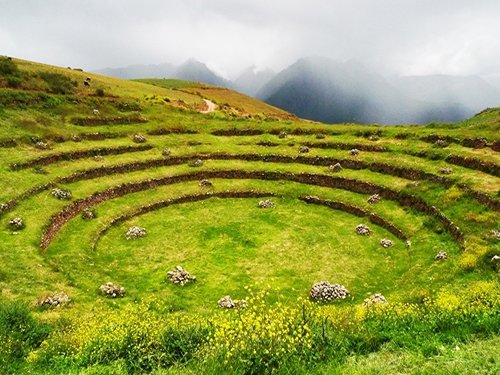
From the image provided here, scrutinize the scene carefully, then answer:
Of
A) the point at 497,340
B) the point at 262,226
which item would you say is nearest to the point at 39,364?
the point at 497,340

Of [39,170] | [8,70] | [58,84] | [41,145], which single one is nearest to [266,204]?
[39,170]

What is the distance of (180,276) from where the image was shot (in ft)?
94.5

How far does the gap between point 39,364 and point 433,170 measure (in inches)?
1555

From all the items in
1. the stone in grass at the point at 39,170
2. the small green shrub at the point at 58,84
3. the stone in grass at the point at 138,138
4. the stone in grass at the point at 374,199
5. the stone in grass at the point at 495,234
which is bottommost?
the stone in grass at the point at 374,199

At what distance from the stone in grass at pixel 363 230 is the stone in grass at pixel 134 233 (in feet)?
61.0

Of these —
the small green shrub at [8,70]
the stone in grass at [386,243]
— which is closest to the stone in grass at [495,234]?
the stone in grass at [386,243]

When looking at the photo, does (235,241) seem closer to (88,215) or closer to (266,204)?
(266,204)

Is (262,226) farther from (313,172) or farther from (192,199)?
(313,172)

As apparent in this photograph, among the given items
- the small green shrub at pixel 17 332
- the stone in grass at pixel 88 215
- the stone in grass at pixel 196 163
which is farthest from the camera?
the stone in grass at pixel 196 163

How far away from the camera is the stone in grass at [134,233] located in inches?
1409

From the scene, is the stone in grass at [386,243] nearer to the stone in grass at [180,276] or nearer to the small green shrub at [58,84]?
the stone in grass at [180,276]

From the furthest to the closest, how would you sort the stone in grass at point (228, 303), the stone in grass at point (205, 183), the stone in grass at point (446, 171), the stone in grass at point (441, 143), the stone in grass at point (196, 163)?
the stone in grass at point (196, 163) → the stone in grass at point (441, 143) → the stone in grass at point (205, 183) → the stone in grass at point (446, 171) → the stone in grass at point (228, 303)

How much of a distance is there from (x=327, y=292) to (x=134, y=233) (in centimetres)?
1761

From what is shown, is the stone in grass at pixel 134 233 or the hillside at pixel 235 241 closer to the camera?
the hillside at pixel 235 241
